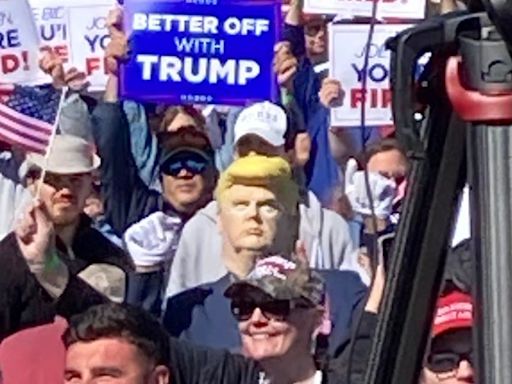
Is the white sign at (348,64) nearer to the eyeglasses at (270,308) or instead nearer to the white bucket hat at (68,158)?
the white bucket hat at (68,158)

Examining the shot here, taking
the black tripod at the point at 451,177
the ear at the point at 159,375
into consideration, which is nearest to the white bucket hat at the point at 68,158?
the ear at the point at 159,375

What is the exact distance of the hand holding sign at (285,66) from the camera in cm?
394

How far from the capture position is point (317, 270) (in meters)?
3.71

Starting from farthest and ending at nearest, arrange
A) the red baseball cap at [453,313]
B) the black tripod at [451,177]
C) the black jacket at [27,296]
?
the black jacket at [27,296] < the red baseball cap at [453,313] < the black tripod at [451,177]

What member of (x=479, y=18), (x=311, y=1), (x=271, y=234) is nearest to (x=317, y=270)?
(x=271, y=234)

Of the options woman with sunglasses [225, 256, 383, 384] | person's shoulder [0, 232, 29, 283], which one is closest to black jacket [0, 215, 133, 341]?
person's shoulder [0, 232, 29, 283]

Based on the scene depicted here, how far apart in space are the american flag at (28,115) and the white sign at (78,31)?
110 millimetres

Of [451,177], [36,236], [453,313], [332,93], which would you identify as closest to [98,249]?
[36,236]

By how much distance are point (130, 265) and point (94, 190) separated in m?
0.19

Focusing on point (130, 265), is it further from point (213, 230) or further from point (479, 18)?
point (479, 18)

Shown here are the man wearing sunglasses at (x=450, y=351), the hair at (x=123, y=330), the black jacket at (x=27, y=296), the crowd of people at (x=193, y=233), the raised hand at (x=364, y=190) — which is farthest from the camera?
the raised hand at (x=364, y=190)

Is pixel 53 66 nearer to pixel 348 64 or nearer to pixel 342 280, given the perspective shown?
pixel 348 64

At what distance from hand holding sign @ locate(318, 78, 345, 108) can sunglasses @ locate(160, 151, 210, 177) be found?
33 cm

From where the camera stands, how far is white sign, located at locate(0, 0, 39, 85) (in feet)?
12.5
